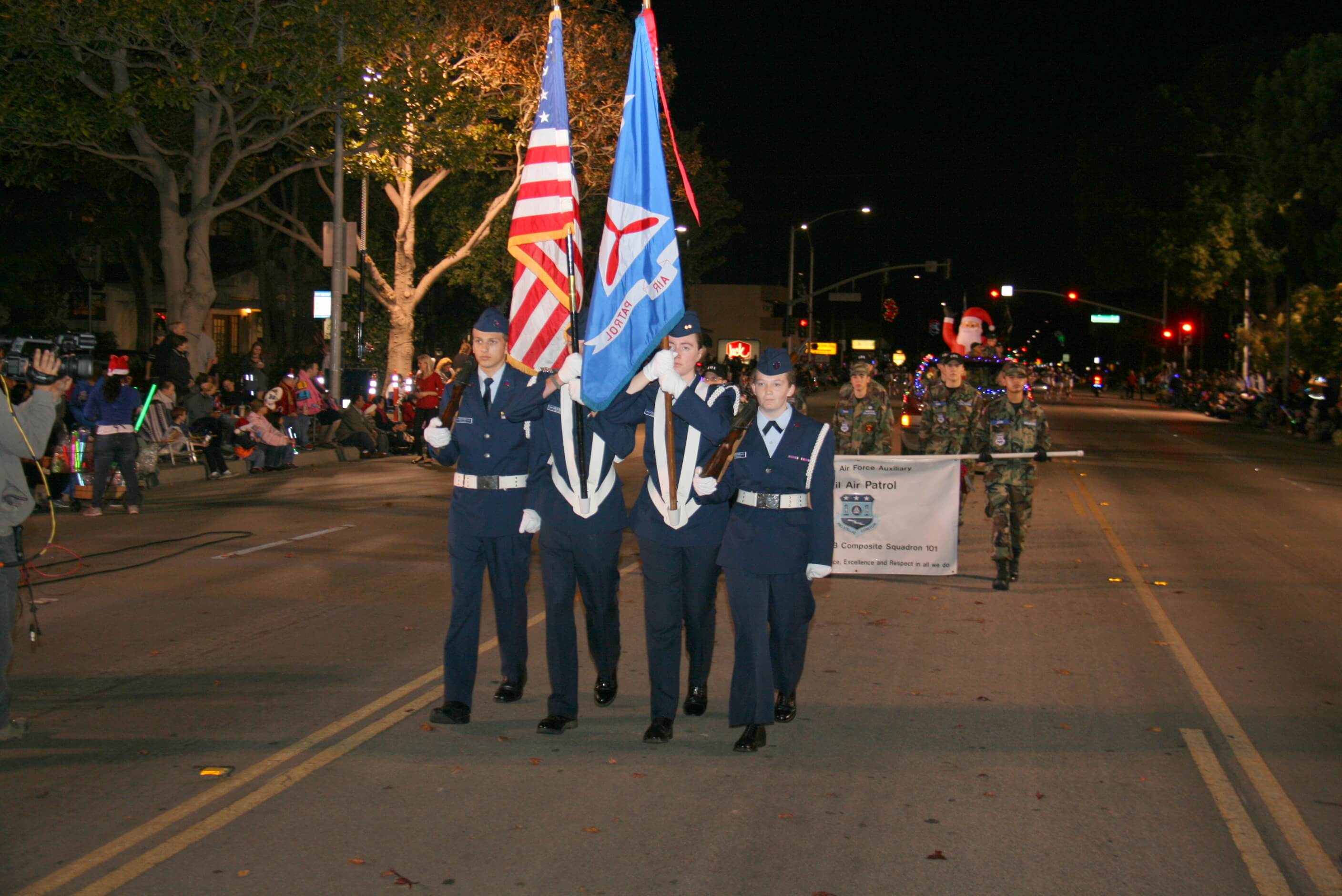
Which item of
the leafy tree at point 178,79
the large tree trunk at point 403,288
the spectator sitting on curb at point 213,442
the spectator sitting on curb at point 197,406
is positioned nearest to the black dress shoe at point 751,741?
the spectator sitting on curb at point 213,442

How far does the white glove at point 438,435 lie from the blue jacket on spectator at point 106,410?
1050 centimetres

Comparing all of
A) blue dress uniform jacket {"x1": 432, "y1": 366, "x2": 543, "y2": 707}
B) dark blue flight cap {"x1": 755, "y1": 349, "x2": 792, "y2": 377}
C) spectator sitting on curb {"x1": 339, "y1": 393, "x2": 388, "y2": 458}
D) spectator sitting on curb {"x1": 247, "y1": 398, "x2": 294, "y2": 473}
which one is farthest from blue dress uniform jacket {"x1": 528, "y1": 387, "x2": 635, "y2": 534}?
spectator sitting on curb {"x1": 339, "y1": 393, "x2": 388, "y2": 458}

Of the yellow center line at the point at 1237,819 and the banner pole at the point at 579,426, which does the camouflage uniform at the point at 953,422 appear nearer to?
the yellow center line at the point at 1237,819

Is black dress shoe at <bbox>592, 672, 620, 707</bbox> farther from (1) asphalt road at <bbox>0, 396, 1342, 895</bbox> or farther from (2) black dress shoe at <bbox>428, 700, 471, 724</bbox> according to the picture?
(2) black dress shoe at <bbox>428, 700, 471, 724</bbox>

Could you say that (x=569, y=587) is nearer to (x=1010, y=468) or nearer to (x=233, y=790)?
(x=233, y=790)

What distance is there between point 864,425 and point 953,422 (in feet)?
4.27

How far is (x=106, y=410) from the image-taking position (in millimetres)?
16438

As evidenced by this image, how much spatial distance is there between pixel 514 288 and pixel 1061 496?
1485 centimetres

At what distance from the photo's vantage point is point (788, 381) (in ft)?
22.9

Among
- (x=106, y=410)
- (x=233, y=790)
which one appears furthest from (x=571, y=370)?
(x=106, y=410)

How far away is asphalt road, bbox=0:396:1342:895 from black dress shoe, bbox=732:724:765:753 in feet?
0.29

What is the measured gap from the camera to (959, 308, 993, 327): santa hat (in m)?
28.9

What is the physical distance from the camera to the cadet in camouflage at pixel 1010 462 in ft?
39.2

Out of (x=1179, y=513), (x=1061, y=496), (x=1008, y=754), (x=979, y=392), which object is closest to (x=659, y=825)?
(x=1008, y=754)
